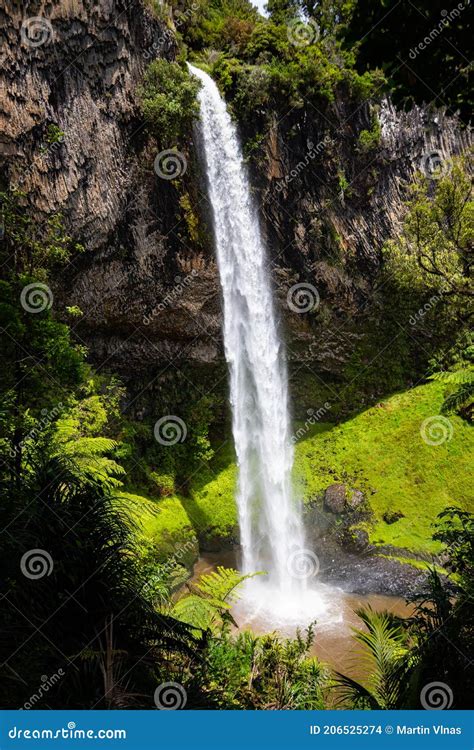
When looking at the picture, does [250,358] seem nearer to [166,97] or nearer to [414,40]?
[166,97]

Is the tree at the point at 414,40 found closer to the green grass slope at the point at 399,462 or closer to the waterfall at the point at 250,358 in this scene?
the waterfall at the point at 250,358

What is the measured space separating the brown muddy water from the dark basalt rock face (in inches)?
281

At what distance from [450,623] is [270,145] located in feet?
44.5

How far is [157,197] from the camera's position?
12.7 m

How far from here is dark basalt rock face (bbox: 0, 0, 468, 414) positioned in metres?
10.5

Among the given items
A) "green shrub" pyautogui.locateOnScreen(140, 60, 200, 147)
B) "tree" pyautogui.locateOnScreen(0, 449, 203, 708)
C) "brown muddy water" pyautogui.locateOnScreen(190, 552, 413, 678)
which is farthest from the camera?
"green shrub" pyautogui.locateOnScreen(140, 60, 200, 147)

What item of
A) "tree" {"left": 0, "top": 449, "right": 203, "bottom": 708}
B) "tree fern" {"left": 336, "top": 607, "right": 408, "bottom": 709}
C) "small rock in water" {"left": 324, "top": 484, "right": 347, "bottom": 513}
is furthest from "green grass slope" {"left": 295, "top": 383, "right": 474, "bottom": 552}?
"tree" {"left": 0, "top": 449, "right": 203, "bottom": 708}

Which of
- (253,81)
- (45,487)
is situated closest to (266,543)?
(45,487)

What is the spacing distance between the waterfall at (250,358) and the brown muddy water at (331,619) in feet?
6.62

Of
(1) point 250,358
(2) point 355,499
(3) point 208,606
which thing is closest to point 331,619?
(2) point 355,499

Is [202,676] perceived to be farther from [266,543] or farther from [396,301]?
[396,301]

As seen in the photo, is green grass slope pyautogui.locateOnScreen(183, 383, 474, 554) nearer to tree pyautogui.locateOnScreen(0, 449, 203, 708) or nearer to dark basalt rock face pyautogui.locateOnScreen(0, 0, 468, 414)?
dark basalt rock face pyautogui.locateOnScreen(0, 0, 468, 414)

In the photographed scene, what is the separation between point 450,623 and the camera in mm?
4348

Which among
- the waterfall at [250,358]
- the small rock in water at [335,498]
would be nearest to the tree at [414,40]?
the waterfall at [250,358]
